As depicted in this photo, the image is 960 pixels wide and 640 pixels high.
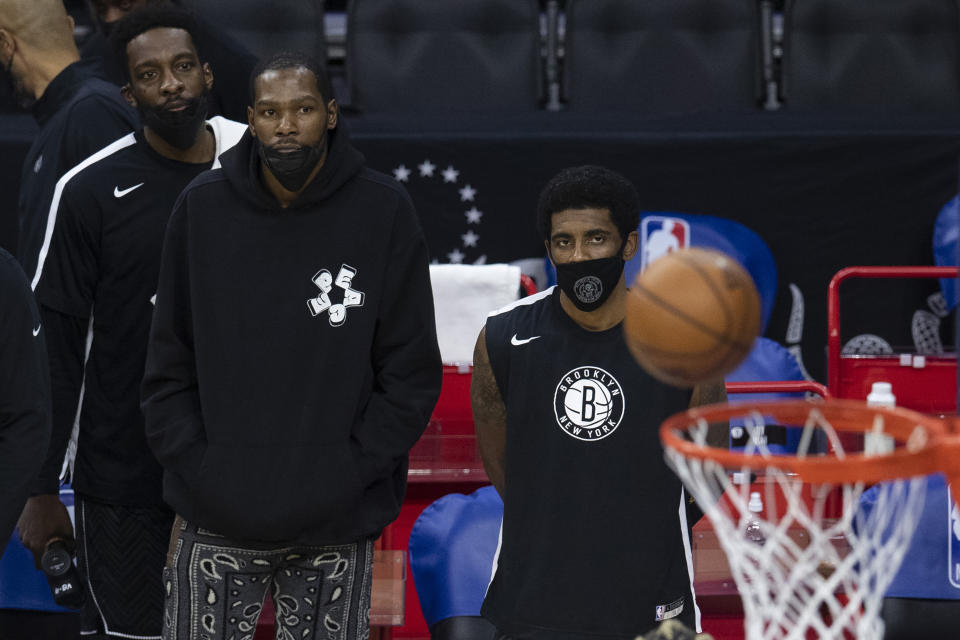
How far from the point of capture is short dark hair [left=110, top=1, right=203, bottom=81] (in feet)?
11.8

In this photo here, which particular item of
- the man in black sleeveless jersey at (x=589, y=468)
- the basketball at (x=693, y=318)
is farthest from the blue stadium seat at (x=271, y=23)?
the basketball at (x=693, y=318)

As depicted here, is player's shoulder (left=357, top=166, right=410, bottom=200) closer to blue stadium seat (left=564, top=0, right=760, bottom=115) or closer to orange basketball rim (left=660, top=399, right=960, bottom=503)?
orange basketball rim (left=660, top=399, right=960, bottom=503)

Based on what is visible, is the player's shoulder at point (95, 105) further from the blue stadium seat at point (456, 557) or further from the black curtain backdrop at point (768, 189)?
the black curtain backdrop at point (768, 189)

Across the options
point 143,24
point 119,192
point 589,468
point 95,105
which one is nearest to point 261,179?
point 119,192

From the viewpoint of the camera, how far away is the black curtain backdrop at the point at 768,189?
18.6ft

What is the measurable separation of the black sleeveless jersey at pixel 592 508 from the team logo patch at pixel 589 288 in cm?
10

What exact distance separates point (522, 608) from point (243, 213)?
1118 mm

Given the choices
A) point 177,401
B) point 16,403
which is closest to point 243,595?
point 177,401

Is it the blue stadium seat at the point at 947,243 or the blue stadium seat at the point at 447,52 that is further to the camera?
the blue stadium seat at the point at 447,52

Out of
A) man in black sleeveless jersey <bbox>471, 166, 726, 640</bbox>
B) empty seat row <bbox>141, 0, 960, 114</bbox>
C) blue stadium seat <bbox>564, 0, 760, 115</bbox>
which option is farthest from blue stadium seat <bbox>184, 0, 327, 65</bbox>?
man in black sleeveless jersey <bbox>471, 166, 726, 640</bbox>

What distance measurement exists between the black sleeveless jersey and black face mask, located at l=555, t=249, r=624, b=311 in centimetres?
9

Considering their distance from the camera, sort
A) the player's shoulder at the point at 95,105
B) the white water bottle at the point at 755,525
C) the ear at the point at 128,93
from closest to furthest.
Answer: the ear at the point at 128,93 → the white water bottle at the point at 755,525 → the player's shoulder at the point at 95,105

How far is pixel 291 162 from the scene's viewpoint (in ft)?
10.4

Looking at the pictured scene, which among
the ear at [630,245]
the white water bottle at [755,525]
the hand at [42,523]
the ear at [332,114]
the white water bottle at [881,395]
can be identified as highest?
the ear at [332,114]
